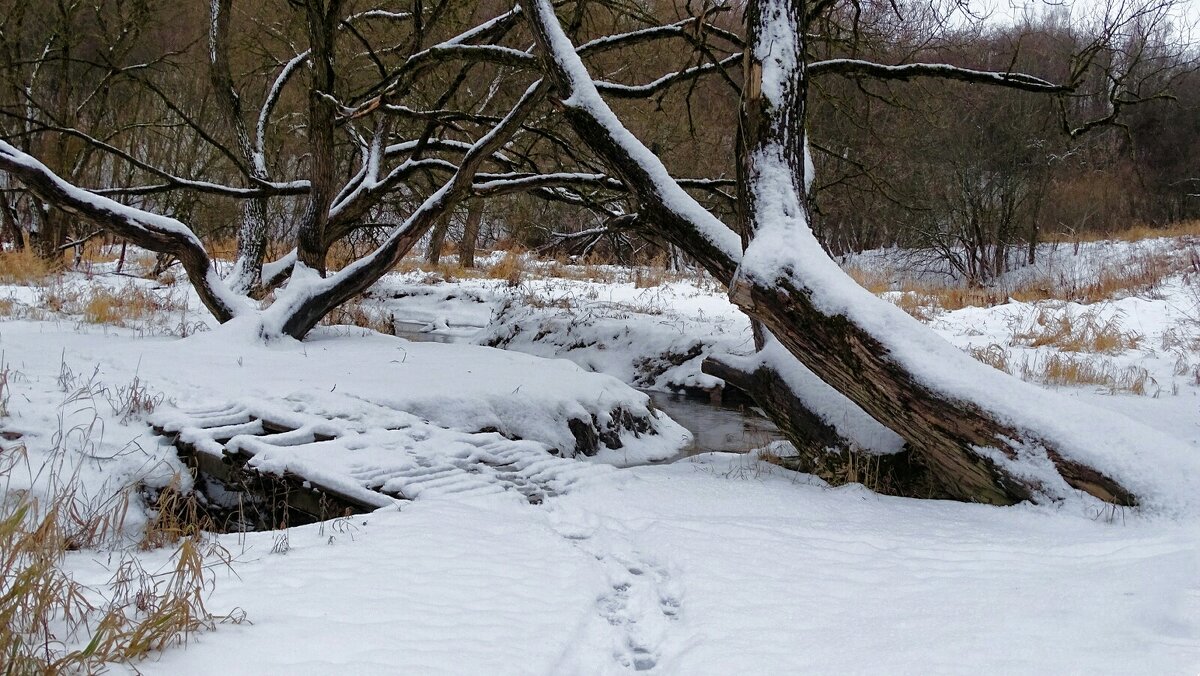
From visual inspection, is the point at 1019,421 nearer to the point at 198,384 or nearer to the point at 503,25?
the point at 198,384

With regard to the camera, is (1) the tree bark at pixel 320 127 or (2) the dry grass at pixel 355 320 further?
(2) the dry grass at pixel 355 320

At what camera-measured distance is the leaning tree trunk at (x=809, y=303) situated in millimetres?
3703

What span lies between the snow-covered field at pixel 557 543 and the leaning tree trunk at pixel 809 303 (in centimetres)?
24

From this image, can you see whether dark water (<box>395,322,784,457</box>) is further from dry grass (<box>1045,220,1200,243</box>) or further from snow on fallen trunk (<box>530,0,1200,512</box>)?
dry grass (<box>1045,220,1200,243</box>)

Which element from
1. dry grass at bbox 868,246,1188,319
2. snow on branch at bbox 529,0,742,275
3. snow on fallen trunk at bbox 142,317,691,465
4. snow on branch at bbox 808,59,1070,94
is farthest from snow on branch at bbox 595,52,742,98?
dry grass at bbox 868,246,1188,319

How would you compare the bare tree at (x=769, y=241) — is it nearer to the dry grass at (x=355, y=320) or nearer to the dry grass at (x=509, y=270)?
the dry grass at (x=355, y=320)

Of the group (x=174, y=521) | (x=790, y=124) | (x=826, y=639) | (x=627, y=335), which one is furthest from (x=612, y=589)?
(x=627, y=335)

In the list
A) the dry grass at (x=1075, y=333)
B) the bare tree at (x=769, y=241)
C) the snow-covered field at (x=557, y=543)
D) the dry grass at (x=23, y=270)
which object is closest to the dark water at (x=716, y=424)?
the snow-covered field at (x=557, y=543)

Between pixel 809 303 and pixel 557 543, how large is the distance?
189cm

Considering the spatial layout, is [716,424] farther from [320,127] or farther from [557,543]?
[320,127]

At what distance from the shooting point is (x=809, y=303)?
4039mm

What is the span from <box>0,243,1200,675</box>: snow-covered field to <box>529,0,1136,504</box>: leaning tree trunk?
0.24 m

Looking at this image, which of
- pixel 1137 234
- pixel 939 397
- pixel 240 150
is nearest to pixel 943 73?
pixel 939 397

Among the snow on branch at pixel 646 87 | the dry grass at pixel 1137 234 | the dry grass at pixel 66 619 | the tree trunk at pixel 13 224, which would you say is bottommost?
the dry grass at pixel 66 619
